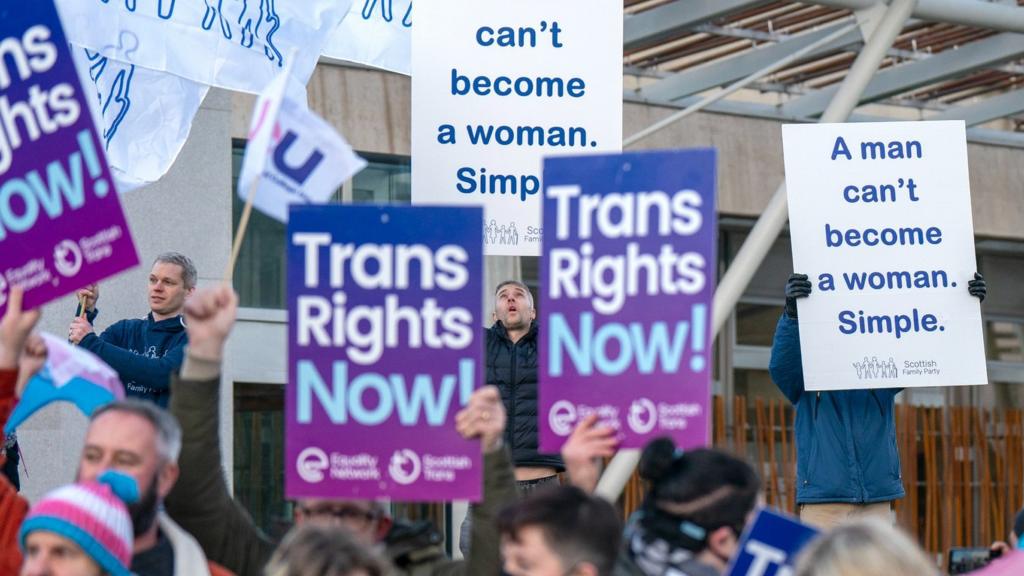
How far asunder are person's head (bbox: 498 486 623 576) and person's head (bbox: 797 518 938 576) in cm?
68

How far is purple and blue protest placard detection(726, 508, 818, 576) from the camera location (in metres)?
4.70

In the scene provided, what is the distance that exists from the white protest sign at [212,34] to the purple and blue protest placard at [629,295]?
4.03m

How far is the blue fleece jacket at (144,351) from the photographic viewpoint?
735 cm

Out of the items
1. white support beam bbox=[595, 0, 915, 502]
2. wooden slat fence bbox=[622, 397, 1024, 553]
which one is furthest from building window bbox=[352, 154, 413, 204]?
wooden slat fence bbox=[622, 397, 1024, 553]

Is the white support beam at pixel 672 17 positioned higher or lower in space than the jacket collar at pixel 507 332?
higher

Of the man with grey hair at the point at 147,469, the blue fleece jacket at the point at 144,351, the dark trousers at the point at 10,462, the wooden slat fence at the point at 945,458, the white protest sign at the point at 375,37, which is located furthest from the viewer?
the wooden slat fence at the point at 945,458

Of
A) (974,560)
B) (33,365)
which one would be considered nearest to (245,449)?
(974,560)

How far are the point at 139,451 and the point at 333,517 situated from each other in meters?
0.59

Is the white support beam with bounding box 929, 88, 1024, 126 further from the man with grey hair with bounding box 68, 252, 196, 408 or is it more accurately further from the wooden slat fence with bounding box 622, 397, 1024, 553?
the man with grey hair with bounding box 68, 252, 196, 408

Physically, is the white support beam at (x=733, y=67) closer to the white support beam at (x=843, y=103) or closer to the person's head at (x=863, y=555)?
the white support beam at (x=843, y=103)

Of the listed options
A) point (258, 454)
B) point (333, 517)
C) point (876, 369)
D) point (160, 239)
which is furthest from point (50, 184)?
point (258, 454)

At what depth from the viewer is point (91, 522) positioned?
4496 mm

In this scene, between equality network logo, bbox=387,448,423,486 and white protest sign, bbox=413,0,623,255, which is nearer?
equality network logo, bbox=387,448,423,486

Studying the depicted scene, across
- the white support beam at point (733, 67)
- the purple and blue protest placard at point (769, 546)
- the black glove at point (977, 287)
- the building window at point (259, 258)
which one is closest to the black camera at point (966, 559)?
the black glove at point (977, 287)
